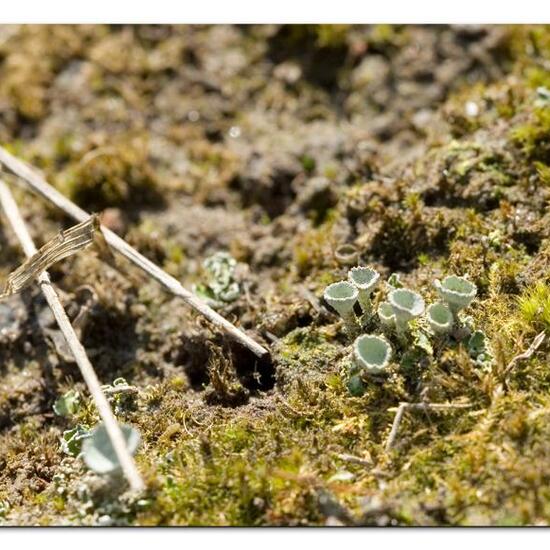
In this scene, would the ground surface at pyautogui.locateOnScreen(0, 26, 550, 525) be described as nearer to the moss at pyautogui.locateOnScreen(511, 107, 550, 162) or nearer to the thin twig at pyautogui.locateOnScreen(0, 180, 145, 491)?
the moss at pyautogui.locateOnScreen(511, 107, 550, 162)

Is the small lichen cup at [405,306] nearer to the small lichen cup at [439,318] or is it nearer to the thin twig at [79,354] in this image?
the small lichen cup at [439,318]

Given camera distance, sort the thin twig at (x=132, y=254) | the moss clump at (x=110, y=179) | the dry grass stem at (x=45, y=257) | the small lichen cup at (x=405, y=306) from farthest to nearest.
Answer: the moss clump at (x=110, y=179), the dry grass stem at (x=45, y=257), the thin twig at (x=132, y=254), the small lichen cup at (x=405, y=306)

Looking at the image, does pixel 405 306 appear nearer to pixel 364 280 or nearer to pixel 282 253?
pixel 364 280

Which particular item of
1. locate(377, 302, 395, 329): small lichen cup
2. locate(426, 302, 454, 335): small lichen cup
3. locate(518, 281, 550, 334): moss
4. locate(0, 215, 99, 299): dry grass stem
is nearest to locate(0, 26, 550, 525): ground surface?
locate(518, 281, 550, 334): moss

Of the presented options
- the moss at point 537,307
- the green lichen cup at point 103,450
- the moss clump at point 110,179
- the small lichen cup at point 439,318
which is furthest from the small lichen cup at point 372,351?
the moss clump at point 110,179

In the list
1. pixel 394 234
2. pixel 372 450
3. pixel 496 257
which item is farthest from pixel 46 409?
pixel 496 257

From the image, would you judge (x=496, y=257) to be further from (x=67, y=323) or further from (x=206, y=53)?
(x=206, y=53)

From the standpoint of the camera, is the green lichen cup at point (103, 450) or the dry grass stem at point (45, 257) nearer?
the green lichen cup at point (103, 450)
